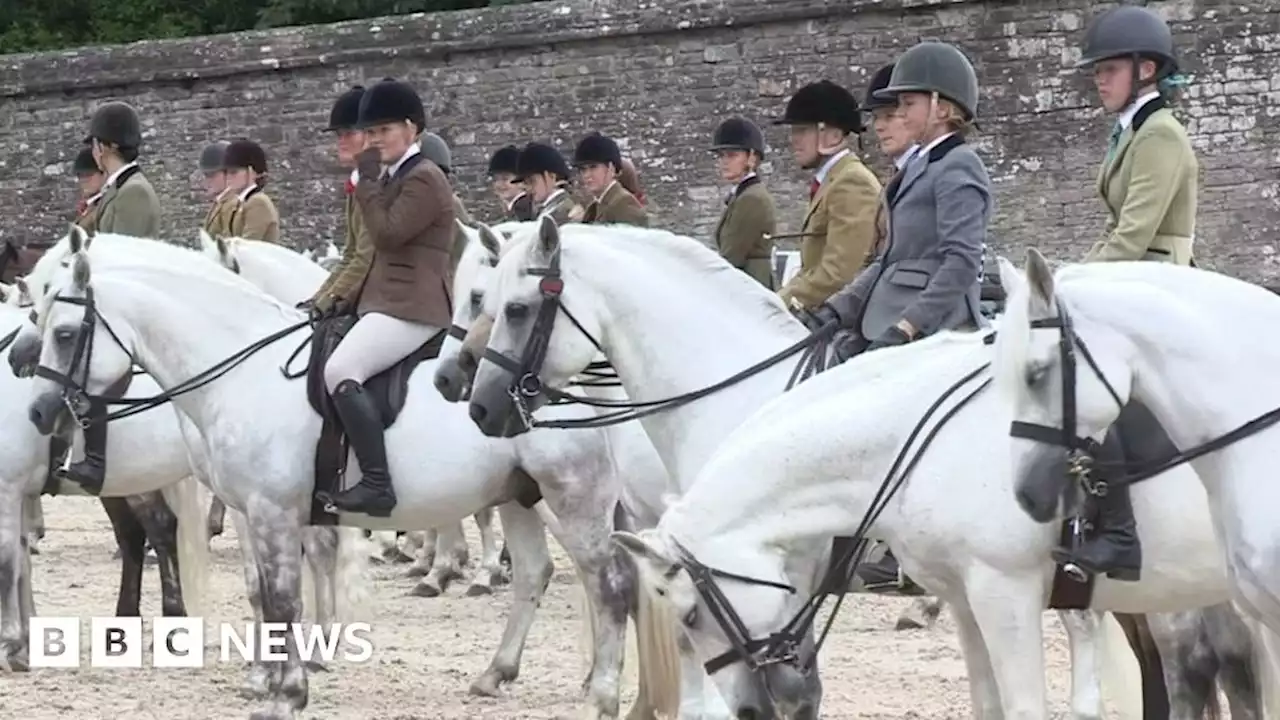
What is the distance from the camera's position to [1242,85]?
52.9 feet

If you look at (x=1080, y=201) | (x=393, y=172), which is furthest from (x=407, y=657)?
(x=1080, y=201)

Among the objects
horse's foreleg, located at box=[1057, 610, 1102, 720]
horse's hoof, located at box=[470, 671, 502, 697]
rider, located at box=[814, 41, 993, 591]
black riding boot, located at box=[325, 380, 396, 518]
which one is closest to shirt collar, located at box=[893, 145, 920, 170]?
rider, located at box=[814, 41, 993, 591]

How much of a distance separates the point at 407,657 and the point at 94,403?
2.30m

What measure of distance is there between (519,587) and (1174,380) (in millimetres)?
4806

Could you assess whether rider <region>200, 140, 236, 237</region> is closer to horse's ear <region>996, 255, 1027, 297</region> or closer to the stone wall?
the stone wall

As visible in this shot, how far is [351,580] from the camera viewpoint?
10.5 meters

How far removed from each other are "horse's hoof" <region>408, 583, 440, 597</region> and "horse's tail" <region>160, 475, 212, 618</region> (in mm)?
1911

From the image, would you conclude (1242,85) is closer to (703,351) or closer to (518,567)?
(518,567)

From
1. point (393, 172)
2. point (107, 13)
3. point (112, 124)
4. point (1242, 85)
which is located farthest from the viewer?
point (107, 13)

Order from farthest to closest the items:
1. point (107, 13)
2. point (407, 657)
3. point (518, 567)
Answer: point (107, 13) → point (407, 657) → point (518, 567)

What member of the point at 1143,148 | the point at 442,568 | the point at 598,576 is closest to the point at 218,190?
the point at 442,568

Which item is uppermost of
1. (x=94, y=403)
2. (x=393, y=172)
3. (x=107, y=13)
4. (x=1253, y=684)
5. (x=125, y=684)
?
(x=107, y=13)

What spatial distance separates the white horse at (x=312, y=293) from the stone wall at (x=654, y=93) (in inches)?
193

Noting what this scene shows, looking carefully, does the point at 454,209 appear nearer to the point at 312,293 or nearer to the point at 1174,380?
the point at 312,293
